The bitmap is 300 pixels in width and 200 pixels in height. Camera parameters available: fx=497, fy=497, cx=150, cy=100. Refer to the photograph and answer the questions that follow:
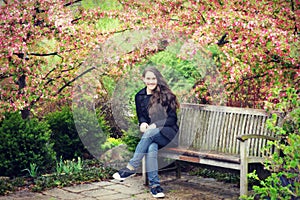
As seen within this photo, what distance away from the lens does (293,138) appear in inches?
128

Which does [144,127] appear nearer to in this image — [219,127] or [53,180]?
[219,127]

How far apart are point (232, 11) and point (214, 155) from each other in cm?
180

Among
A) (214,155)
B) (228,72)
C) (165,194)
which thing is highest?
(228,72)

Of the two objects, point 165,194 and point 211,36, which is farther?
point 211,36

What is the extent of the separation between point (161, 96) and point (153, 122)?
0.30 meters

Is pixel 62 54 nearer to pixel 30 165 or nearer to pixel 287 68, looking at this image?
pixel 30 165

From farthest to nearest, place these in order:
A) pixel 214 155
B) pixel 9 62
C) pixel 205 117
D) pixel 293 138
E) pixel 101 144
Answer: pixel 101 144, pixel 9 62, pixel 205 117, pixel 214 155, pixel 293 138

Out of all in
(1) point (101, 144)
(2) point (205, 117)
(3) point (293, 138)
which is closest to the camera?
(3) point (293, 138)

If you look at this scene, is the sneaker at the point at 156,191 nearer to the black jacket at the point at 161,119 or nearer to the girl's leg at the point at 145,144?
the girl's leg at the point at 145,144

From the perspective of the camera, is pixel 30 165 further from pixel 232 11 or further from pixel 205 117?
pixel 232 11

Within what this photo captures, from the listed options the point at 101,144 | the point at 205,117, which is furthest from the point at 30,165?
the point at 205,117

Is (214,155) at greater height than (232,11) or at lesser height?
lesser

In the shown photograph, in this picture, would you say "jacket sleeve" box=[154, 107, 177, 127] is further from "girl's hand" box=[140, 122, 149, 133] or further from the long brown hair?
"girl's hand" box=[140, 122, 149, 133]

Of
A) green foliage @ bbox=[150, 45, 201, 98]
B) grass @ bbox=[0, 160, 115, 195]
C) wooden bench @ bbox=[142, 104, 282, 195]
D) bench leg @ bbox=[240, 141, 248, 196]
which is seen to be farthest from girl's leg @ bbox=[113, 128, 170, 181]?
Result: bench leg @ bbox=[240, 141, 248, 196]
